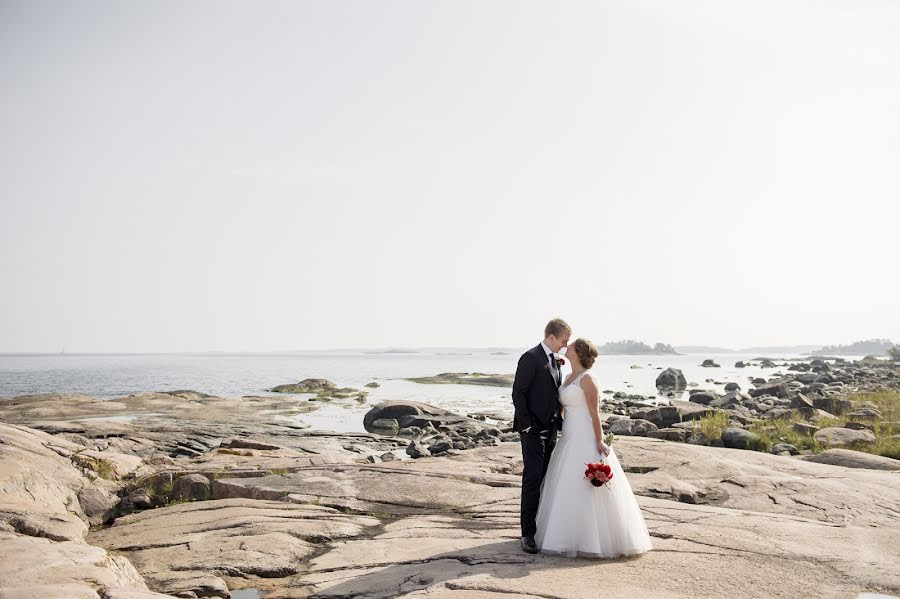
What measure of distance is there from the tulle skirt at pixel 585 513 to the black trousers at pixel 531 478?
0.42 ft

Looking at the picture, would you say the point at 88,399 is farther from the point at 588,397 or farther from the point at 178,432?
the point at 588,397

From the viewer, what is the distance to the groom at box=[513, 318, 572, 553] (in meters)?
7.62

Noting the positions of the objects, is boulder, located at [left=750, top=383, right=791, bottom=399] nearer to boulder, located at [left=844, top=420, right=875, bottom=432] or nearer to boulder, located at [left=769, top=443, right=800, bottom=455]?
boulder, located at [left=844, top=420, right=875, bottom=432]

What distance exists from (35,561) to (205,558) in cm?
226

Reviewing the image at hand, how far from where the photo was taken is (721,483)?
11742mm

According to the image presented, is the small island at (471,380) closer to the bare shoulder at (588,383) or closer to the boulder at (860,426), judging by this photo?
the boulder at (860,426)

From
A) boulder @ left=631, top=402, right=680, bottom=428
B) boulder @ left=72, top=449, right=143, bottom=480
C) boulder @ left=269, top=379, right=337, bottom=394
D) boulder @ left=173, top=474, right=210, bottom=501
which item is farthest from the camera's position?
boulder @ left=269, top=379, right=337, bottom=394

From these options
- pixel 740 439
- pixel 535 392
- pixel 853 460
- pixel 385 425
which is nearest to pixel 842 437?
pixel 740 439

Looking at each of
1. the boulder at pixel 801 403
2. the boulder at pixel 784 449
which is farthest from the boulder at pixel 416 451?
the boulder at pixel 801 403

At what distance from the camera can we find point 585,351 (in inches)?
295

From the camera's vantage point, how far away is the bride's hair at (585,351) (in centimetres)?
750

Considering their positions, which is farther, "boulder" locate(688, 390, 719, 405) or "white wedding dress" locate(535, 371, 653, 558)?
"boulder" locate(688, 390, 719, 405)

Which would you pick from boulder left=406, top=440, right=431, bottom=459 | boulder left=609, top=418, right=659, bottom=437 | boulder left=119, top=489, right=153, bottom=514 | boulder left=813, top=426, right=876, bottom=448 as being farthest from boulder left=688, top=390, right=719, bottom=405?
boulder left=119, top=489, right=153, bottom=514

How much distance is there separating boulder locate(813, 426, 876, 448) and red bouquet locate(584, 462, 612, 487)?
1329 centimetres
